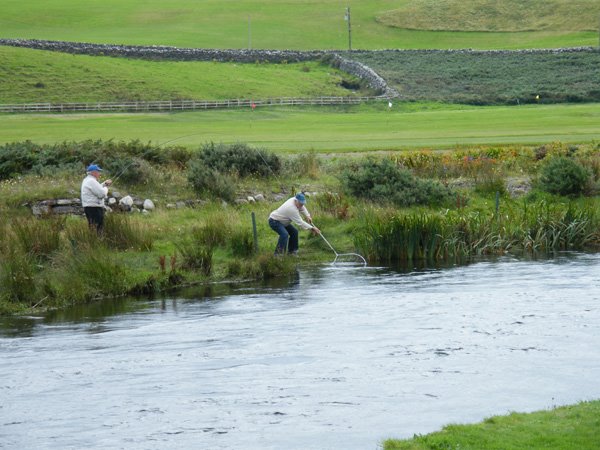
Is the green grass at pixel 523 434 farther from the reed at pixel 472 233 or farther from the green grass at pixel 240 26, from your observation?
the green grass at pixel 240 26

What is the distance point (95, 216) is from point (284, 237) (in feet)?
14.6

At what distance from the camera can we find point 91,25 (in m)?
149

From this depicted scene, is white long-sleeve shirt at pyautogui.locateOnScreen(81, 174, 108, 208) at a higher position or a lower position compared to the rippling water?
higher

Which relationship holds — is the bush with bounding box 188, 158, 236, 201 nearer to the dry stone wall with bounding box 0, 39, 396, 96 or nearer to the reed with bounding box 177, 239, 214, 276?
the reed with bounding box 177, 239, 214, 276

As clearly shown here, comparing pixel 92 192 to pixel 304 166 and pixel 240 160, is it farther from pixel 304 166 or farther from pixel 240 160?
pixel 304 166

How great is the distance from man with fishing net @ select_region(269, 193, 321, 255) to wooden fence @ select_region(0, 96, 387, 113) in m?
48.3

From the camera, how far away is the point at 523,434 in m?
12.0

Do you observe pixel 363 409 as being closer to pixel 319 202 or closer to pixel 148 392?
pixel 148 392

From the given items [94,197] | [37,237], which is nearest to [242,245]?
[94,197]

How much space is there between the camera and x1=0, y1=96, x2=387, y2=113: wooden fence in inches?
2859

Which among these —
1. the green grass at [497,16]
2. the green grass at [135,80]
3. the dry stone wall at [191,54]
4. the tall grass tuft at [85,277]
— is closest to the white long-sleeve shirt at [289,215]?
the tall grass tuft at [85,277]

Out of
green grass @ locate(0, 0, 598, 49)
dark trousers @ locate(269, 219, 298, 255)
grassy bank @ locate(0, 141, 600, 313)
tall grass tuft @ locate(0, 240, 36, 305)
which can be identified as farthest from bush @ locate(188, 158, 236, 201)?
green grass @ locate(0, 0, 598, 49)

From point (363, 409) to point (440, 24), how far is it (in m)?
131

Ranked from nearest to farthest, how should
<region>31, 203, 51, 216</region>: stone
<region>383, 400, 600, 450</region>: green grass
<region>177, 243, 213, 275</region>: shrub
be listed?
1. <region>383, 400, 600, 450</region>: green grass
2. <region>177, 243, 213, 275</region>: shrub
3. <region>31, 203, 51, 216</region>: stone
